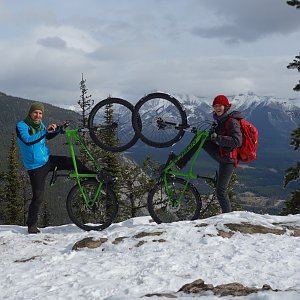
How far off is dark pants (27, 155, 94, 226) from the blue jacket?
151mm

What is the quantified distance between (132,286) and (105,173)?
4581 mm

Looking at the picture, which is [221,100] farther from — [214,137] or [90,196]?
[90,196]

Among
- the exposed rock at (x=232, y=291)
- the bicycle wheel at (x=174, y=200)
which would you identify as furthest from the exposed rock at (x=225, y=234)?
the exposed rock at (x=232, y=291)

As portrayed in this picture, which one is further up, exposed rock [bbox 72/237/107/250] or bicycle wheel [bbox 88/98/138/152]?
bicycle wheel [bbox 88/98/138/152]

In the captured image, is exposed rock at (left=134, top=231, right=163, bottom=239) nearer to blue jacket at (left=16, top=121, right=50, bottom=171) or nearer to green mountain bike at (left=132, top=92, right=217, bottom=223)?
green mountain bike at (left=132, top=92, right=217, bottom=223)

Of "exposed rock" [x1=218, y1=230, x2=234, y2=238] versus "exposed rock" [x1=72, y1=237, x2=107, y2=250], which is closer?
"exposed rock" [x1=72, y1=237, x2=107, y2=250]

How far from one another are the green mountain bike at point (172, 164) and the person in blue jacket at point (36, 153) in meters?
2.17

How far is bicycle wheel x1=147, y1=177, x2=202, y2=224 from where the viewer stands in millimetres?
10758

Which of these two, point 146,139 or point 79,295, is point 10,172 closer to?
point 146,139

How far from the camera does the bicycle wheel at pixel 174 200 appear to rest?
10.8 metres

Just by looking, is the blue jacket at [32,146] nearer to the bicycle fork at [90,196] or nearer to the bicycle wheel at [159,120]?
the bicycle fork at [90,196]

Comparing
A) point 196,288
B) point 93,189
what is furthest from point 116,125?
point 196,288

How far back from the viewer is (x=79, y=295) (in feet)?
19.9

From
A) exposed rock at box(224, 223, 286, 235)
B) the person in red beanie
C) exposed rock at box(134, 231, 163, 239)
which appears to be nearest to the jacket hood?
the person in red beanie
